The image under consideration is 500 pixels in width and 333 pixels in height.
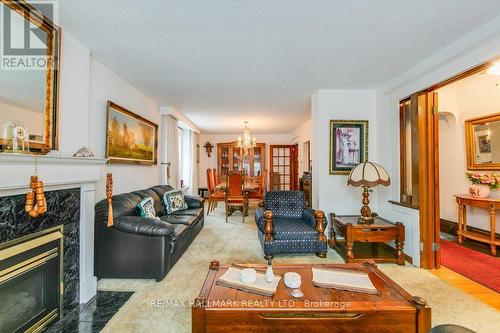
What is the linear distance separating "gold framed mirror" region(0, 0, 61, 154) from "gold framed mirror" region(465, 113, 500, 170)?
5311 millimetres

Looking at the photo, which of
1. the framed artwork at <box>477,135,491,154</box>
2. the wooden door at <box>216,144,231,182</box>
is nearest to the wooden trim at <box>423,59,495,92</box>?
the framed artwork at <box>477,135,491,154</box>

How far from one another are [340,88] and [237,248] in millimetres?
2829

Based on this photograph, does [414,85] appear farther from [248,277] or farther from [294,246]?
[248,277]

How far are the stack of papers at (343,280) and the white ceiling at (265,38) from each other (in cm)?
194

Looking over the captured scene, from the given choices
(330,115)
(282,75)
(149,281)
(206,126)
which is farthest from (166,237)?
(206,126)

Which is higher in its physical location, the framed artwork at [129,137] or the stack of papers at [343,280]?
the framed artwork at [129,137]

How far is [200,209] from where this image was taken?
13.5 ft

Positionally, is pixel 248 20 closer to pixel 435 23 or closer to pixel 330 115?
pixel 435 23

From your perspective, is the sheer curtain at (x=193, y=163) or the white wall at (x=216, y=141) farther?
the white wall at (x=216, y=141)

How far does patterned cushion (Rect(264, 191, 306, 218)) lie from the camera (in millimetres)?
3529

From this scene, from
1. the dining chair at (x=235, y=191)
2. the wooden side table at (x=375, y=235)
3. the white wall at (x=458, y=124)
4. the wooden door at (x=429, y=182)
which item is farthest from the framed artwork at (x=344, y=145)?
the dining chair at (x=235, y=191)

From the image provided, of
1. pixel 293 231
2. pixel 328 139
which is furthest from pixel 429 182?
pixel 293 231

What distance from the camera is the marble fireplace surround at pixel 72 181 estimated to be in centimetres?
140

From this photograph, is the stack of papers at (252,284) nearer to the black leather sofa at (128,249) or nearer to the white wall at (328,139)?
the black leather sofa at (128,249)
